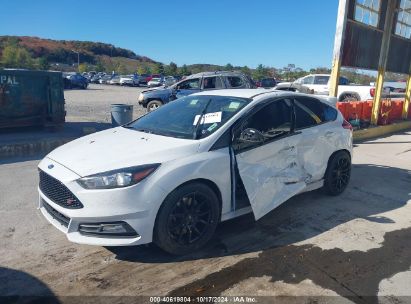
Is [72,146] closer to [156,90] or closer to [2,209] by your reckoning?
[2,209]

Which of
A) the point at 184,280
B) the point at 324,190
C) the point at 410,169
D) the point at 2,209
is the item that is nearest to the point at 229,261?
the point at 184,280

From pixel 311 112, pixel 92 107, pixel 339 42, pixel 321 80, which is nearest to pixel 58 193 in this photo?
pixel 311 112

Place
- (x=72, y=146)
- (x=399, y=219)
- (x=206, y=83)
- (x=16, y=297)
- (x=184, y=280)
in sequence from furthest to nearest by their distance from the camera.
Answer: (x=206, y=83) < (x=399, y=219) < (x=72, y=146) < (x=184, y=280) < (x=16, y=297)

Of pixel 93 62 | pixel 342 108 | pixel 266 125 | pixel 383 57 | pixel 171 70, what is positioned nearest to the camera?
pixel 266 125

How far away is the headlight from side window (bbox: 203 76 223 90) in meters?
10.3

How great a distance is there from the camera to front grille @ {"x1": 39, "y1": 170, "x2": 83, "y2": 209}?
3.29 meters

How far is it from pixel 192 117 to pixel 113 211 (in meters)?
1.57

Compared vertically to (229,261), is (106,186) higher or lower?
higher

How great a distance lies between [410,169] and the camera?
7.47 meters

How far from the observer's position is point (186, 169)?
3.46 m

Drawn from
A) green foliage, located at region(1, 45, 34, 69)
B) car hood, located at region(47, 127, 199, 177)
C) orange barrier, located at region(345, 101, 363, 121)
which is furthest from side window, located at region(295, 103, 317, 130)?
green foliage, located at region(1, 45, 34, 69)

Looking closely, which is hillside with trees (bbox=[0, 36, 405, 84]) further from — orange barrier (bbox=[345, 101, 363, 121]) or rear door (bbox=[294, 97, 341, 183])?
rear door (bbox=[294, 97, 341, 183])

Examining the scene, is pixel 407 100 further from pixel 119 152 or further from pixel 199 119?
pixel 119 152

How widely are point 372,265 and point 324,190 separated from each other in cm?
195
